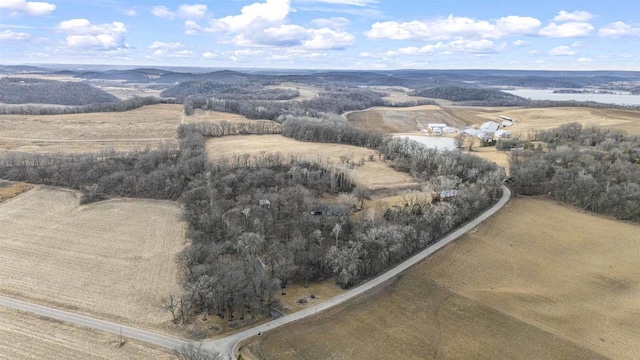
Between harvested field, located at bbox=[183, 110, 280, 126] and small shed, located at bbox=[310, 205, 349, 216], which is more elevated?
harvested field, located at bbox=[183, 110, 280, 126]

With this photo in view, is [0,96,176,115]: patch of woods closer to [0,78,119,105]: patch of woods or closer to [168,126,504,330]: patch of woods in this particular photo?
[0,78,119,105]: patch of woods

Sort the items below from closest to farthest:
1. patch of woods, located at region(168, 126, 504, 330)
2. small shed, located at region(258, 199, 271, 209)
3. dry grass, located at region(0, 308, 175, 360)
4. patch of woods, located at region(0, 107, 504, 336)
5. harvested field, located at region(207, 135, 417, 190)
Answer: dry grass, located at region(0, 308, 175, 360), patch of woods, located at region(168, 126, 504, 330), patch of woods, located at region(0, 107, 504, 336), small shed, located at region(258, 199, 271, 209), harvested field, located at region(207, 135, 417, 190)

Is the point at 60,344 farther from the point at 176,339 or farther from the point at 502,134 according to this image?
the point at 502,134

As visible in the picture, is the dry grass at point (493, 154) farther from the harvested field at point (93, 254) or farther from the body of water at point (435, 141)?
the harvested field at point (93, 254)

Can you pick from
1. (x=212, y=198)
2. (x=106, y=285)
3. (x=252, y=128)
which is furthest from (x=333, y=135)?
(x=106, y=285)

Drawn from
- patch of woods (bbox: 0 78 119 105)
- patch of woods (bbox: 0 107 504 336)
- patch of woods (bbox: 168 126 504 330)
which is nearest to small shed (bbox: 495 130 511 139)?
patch of woods (bbox: 0 107 504 336)

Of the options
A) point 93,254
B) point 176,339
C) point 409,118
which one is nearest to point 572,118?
point 409,118

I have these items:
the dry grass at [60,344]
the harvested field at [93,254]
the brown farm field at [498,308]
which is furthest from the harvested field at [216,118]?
the dry grass at [60,344]
